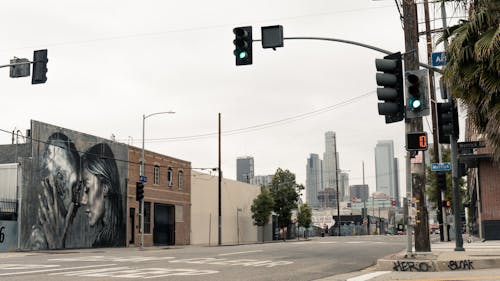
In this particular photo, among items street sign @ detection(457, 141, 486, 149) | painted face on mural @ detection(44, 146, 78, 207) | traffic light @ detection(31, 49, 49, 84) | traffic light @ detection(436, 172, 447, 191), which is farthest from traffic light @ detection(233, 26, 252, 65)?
painted face on mural @ detection(44, 146, 78, 207)

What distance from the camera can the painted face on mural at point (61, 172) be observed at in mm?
36656

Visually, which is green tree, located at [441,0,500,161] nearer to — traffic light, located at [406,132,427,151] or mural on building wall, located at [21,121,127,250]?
traffic light, located at [406,132,427,151]

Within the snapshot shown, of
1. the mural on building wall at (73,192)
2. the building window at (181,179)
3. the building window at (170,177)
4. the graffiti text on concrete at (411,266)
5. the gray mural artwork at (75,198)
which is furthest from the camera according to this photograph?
the building window at (181,179)

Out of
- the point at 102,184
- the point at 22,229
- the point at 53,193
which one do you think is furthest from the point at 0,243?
the point at 102,184

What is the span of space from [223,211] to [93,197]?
73.2 ft

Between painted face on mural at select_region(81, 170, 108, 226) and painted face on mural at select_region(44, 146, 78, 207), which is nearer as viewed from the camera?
painted face on mural at select_region(44, 146, 78, 207)

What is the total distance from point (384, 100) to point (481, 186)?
2219 cm

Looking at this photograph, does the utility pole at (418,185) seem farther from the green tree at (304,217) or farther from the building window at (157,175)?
the green tree at (304,217)

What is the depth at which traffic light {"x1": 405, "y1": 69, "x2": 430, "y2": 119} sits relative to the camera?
49.0 feet

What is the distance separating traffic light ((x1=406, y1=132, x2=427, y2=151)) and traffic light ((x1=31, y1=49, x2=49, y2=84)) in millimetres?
12719

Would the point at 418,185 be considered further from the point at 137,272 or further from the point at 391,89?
the point at 137,272

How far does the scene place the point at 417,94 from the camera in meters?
15.0

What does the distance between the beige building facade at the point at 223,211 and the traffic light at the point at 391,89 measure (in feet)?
134

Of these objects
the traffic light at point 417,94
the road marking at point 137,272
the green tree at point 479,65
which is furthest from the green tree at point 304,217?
the traffic light at point 417,94
